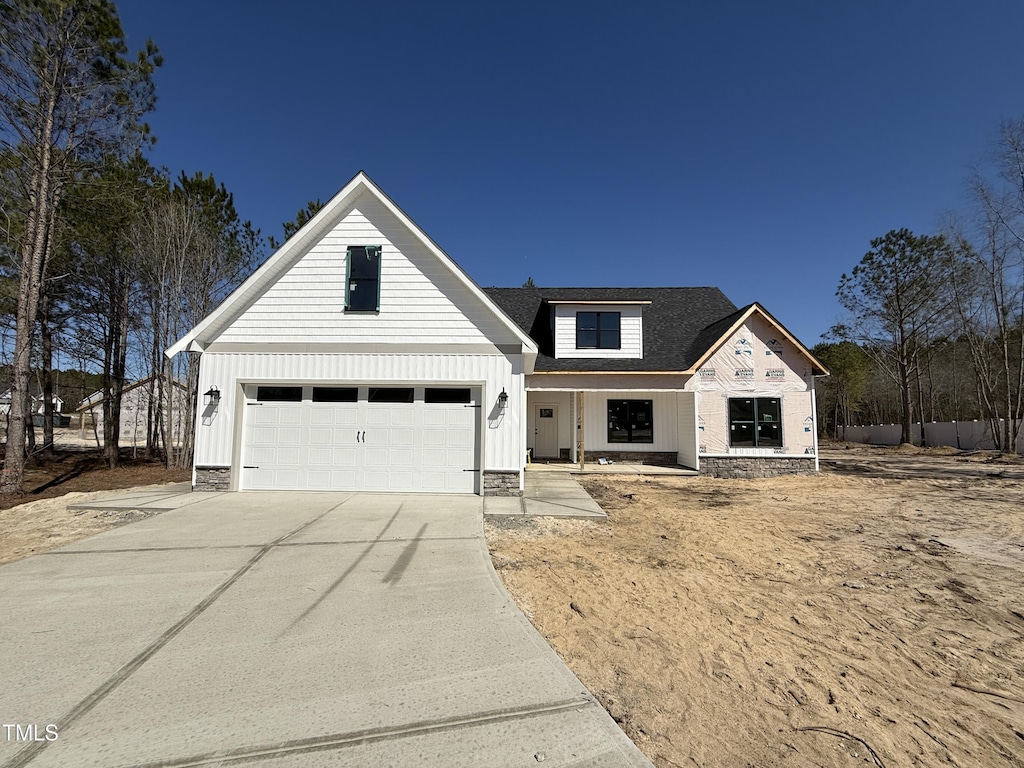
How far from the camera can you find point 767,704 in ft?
9.77

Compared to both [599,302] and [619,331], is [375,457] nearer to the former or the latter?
[599,302]

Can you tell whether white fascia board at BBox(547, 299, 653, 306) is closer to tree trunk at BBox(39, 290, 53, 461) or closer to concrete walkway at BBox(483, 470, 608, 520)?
concrete walkway at BBox(483, 470, 608, 520)

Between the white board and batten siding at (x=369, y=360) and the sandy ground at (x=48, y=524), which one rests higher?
the white board and batten siding at (x=369, y=360)

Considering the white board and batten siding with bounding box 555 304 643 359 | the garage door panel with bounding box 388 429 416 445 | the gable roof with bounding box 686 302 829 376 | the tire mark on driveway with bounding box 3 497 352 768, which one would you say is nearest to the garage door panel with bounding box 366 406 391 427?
the garage door panel with bounding box 388 429 416 445

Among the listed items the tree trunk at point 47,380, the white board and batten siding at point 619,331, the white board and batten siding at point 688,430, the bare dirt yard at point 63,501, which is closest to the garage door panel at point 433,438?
the bare dirt yard at point 63,501

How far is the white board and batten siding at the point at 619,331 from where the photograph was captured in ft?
50.7

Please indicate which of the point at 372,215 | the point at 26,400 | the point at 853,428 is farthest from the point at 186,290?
the point at 853,428

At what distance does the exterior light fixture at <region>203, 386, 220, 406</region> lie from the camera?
9.48 meters

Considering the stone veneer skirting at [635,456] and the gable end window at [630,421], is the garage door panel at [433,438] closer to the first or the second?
the stone veneer skirting at [635,456]

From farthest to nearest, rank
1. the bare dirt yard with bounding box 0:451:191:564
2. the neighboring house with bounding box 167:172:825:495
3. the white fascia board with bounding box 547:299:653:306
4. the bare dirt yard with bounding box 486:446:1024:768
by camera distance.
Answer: the white fascia board with bounding box 547:299:653:306
the neighboring house with bounding box 167:172:825:495
the bare dirt yard with bounding box 0:451:191:564
the bare dirt yard with bounding box 486:446:1024:768

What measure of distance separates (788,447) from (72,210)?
22.8 m

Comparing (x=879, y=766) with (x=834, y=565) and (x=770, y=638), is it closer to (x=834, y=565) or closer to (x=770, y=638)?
(x=770, y=638)

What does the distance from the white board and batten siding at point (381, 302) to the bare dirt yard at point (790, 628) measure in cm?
447

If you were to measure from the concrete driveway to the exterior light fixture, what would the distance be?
4.41 meters
